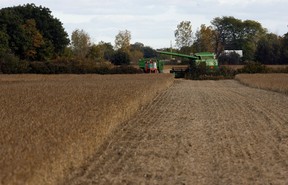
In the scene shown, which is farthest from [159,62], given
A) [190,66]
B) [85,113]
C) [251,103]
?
[85,113]

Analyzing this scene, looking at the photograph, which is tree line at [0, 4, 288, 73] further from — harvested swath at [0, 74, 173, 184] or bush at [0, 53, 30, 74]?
harvested swath at [0, 74, 173, 184]

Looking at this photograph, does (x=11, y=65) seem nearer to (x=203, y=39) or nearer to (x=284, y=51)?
(x=203, y=39)

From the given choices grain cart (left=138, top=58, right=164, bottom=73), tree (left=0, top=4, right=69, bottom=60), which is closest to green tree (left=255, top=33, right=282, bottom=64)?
tree (left=0, top=4, right=69, bottom=60)

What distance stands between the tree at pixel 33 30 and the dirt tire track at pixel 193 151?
59260mm

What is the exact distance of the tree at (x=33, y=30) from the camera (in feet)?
240


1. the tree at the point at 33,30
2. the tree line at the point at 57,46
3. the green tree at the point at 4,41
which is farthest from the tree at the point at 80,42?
the green tree at the point at 4,41

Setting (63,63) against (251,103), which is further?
(63,63)

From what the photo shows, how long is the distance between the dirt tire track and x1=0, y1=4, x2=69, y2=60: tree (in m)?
59.3

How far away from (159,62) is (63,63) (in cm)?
1301

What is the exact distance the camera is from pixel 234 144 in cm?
1152

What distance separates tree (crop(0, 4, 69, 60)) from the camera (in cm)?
7319

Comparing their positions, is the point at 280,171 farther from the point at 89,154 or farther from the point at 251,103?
the point at 251,103

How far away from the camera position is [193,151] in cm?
1069

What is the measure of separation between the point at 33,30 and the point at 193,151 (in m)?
69.9
